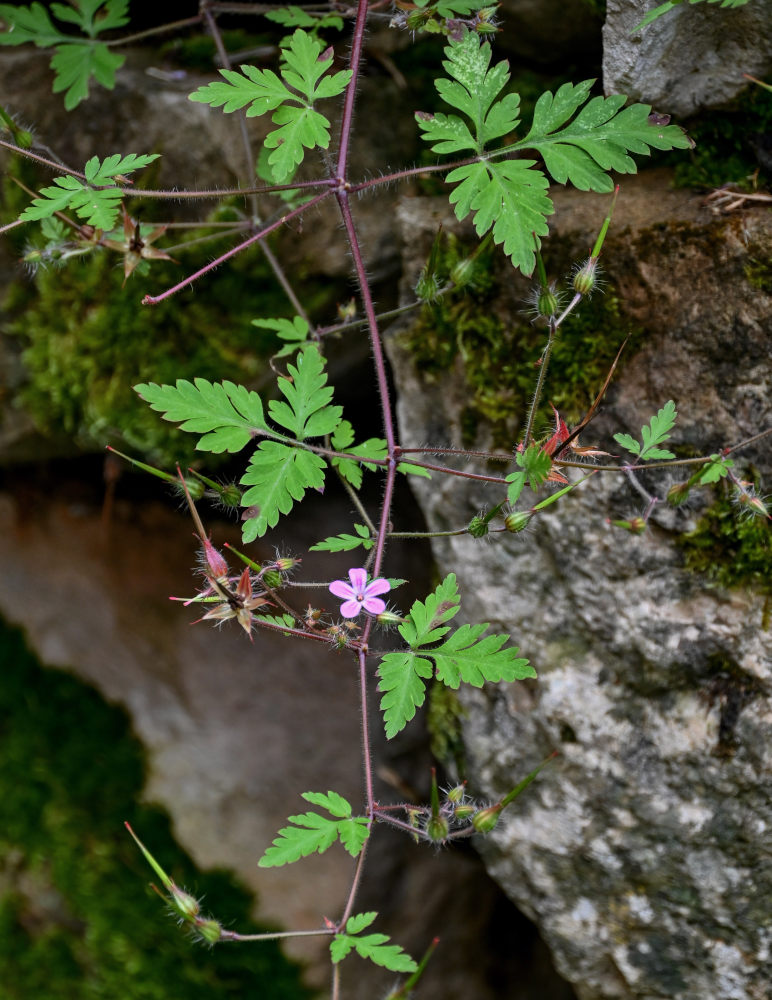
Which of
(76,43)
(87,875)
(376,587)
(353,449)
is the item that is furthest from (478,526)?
(87,875)

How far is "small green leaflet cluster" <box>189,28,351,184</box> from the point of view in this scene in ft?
5.33

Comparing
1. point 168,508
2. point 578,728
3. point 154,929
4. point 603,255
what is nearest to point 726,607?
point 578,728

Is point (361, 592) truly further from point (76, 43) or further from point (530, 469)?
point (76, 43)

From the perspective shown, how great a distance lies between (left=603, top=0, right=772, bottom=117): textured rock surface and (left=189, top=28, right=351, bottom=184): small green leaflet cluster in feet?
2.03

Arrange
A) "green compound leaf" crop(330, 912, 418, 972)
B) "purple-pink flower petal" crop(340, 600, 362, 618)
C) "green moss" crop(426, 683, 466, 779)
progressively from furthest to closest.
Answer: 1. "green moss" crop(426, 683, 466, 779)
2. "purple-pink flower petal" crop(340, 600, 362, 618)
3. "green compound leaf" crop(330, 912, 418, 972)

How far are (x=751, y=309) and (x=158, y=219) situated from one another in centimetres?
159

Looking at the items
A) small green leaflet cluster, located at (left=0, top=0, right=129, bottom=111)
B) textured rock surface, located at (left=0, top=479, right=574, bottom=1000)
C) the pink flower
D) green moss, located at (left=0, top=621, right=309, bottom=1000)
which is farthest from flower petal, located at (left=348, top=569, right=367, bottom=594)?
green moss, located at (left=0, top=621, right=309, bottom=1000)

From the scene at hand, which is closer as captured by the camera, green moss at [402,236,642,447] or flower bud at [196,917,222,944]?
flower bud at [196,917,222,944]

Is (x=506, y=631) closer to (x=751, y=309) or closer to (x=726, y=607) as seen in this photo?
(x=726, y=607)

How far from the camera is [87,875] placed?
9.28 feet

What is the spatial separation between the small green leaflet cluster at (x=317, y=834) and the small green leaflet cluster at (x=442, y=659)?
0.19m


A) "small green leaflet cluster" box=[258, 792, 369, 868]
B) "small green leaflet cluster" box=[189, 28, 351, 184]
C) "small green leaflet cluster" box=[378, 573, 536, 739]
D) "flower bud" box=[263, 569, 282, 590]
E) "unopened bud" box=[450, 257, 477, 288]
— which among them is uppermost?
"small green leaflet cluster" box=[189, 28, 351, 184]

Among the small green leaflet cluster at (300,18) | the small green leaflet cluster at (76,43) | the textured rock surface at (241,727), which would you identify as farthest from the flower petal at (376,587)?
the small green leaflet cluster at (76,43)

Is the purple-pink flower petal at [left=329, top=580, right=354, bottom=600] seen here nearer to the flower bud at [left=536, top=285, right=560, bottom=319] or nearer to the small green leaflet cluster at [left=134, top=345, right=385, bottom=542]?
the small green leaflet cluster at [left=134, top=345, right=385, bottom=542]
